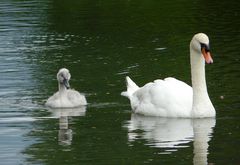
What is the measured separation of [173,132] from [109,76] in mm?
5540

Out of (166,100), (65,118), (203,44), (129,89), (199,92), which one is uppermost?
(203,44)

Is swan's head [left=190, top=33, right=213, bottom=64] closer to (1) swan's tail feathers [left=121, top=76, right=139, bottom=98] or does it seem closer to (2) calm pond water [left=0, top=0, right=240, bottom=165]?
(2) calm pond water [left=0, top=0, right=240, bottom=165]

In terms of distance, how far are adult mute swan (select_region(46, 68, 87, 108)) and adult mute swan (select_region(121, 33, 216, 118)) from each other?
122cm

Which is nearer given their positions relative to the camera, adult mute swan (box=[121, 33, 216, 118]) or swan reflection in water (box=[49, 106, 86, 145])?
swan reflection in water (box=[49, 106, 86, 145])

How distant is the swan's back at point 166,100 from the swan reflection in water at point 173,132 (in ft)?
0.39

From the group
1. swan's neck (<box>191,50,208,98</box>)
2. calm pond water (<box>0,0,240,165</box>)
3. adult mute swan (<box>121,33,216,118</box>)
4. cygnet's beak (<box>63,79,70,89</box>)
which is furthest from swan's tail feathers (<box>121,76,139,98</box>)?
swan's neck (<box>191,50,208,98</box>)

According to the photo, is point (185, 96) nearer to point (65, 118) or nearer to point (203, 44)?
point (203, 44)

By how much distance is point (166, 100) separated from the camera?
17.1 m

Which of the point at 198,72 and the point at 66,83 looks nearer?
the point at 198,72

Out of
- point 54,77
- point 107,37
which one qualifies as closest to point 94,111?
point 54,77

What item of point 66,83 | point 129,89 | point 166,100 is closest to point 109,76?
point 66,83

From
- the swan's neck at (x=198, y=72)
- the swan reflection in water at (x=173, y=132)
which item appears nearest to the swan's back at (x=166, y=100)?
the swan reflection in water at (x=173, y=132)

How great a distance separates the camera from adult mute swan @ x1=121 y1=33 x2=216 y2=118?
1698 centimetres

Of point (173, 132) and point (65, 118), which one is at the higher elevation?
point (65, 118)
